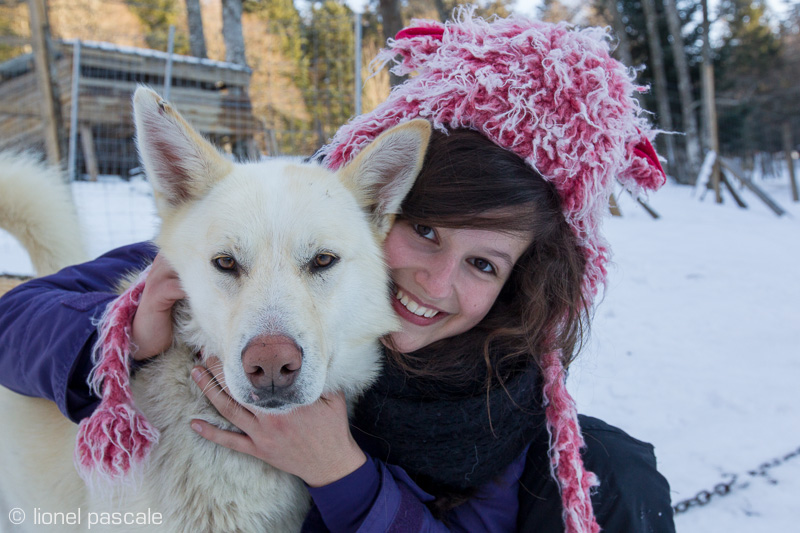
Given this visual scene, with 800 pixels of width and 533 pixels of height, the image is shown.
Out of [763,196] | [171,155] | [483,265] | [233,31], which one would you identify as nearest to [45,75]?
[171,155]

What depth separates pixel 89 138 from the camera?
7.23 metres

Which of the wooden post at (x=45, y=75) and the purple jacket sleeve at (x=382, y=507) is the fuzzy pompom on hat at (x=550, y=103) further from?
the wooden post at (x=45, y=75)

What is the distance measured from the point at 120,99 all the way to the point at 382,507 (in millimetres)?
7798

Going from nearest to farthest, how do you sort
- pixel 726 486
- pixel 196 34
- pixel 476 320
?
pixel 476 320 → pixel 726 486 → pixel 196 34

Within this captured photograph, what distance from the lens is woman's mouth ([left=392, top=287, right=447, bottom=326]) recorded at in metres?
1.62

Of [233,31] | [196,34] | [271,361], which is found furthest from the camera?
[196,34]

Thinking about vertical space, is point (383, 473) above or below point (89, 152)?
below

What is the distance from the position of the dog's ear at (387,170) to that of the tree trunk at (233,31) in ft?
23.4

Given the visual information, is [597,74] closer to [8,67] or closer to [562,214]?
[562,214]

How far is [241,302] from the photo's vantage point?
4.10ft

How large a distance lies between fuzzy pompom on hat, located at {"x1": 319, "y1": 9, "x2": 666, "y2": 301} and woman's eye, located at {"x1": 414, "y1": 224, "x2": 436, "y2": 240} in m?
0.31
